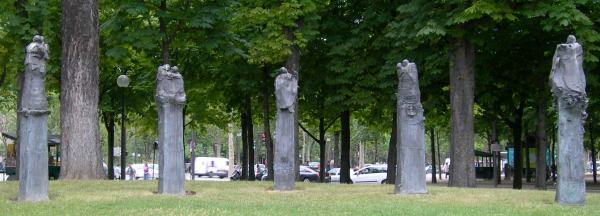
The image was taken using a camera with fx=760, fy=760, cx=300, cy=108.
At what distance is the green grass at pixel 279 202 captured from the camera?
12.1 m

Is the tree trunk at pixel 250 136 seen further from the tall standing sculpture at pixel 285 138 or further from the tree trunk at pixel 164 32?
the tall standing sculpture at pixel 285 138

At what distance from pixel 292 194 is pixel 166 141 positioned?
289 centimetres

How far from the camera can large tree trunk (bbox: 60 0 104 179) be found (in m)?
19.8

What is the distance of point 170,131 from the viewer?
51.4ft

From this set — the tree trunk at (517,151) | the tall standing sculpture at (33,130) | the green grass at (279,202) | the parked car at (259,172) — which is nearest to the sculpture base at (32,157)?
the tall standing sculpture at (33,130)

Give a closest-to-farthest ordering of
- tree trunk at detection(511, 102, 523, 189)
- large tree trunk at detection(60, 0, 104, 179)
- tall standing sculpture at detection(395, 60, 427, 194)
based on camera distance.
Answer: tall standing sculpture at detection(395, 60, 427, 194) → large tree trunk at detection(60, 0, 104, 179) → tree trunk at detection(511, 102, 523, 189)

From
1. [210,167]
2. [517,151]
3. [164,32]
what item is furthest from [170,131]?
[210,167]

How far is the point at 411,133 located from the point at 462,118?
5.32m

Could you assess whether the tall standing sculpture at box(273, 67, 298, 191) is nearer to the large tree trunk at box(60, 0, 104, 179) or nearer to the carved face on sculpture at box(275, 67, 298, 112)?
the carved face on sculpture at box(275, 67, 298, 112)

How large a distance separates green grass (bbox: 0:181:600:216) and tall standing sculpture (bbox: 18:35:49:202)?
44 centimetres

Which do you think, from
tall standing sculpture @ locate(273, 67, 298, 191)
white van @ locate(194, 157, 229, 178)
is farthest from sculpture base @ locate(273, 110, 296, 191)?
white van @ locate(194, 157, 229, 178)

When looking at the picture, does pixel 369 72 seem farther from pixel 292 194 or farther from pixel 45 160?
pixel 45 160

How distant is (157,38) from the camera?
22.5 m

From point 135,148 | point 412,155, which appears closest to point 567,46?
point 412,155
